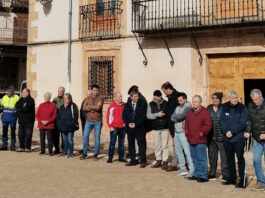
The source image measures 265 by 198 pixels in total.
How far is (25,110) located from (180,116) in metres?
4.38

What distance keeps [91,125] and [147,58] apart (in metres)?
4.15

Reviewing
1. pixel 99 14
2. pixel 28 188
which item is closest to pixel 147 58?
pixel 99 14

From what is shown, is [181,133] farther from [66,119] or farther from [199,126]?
[66,119]

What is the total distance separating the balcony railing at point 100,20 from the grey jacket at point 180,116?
633cm

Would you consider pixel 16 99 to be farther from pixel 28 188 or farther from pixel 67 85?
pixel 28 188

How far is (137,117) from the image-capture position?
26.1 ft

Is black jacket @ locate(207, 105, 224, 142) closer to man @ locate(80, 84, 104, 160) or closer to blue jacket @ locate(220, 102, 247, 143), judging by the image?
blue jacket @ locate(220, 102, 247, 143)

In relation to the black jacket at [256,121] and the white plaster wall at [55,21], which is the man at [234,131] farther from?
the white plaster wall at [55,21]

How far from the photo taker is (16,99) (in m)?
10.2

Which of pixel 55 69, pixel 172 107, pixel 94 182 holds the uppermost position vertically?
pixel 55 69

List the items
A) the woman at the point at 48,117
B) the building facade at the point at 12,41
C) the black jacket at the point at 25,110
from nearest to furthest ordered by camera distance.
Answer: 1. the woman at the point at 48,117
2. the black jacket at the point at 25,110
3. the building facade at the point at 12,41

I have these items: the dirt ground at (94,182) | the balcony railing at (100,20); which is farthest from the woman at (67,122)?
the balcony railing at (100,20)

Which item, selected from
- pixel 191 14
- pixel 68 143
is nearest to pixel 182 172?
pixel 68 143

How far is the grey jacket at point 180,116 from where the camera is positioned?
711 centimetres
